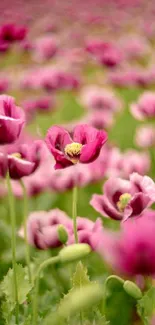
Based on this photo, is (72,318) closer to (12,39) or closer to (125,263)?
(125,263)

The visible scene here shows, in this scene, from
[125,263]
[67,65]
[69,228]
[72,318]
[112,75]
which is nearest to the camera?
[125,263]

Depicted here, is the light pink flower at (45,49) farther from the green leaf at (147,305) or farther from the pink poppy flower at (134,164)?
the green leaf at (147,305)

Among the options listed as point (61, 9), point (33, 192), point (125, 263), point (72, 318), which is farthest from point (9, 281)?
point (61, 9)

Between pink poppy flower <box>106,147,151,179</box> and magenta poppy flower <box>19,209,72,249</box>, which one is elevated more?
magenta poppy flower <box>19,209,72,249</box>

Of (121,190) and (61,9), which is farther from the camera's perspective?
(61,9)

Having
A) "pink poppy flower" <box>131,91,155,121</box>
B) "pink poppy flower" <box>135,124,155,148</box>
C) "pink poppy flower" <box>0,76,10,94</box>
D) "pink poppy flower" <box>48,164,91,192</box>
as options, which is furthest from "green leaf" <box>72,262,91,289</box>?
"pink poppy flower" <box>0,76,10,94</box>

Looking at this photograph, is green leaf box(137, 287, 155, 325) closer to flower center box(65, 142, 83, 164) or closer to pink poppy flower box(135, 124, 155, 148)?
flower center box(65, 142, 83, 164)

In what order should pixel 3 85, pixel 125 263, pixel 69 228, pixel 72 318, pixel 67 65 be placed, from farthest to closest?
pixel 67 65, pixel 3 85, pixel 69 228, pixel 72 318, pixel 125 263
